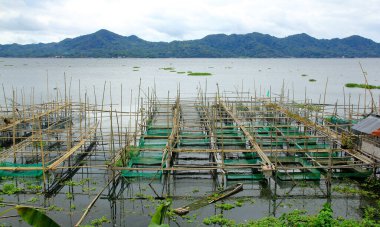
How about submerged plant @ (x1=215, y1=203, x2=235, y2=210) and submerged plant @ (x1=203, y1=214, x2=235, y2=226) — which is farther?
submerged plant @ (x1=215, y1=203, x2=235, y2=210)

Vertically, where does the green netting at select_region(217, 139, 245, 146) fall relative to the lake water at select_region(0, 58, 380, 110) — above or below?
below

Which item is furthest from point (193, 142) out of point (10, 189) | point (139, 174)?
point (10, 189)

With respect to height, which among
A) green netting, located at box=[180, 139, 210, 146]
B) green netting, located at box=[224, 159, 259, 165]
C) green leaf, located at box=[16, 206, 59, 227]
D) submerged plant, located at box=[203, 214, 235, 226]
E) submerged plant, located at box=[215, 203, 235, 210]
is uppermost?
green leaf, located at box=[16, 206, 59, 227]

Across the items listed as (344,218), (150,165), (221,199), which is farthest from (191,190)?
(344,218)

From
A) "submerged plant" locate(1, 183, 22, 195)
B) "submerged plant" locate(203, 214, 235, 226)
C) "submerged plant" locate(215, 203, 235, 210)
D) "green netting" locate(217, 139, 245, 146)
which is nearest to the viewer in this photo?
"submerged plant" locate(203, 214, 235, 226)

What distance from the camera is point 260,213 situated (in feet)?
35.8

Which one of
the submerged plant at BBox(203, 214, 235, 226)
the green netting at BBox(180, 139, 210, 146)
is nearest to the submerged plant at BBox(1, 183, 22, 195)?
the submerged plant at BBox(203, 214, 235, 226)

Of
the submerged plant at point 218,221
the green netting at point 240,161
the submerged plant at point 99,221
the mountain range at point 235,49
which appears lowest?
the submerged plant at point 99,221

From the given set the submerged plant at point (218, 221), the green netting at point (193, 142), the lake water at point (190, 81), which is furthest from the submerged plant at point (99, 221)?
the lake water at point (190, 81)

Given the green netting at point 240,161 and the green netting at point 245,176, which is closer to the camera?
the green netting at point 245,176

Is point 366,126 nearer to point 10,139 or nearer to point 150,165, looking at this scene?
point 150,165

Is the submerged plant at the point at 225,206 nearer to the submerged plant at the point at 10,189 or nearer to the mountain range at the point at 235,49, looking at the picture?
the submerged plant at the point at 10,189

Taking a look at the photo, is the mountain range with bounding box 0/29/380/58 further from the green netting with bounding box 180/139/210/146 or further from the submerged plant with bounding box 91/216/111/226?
the submerged plant with bounding box 91/216/111/226

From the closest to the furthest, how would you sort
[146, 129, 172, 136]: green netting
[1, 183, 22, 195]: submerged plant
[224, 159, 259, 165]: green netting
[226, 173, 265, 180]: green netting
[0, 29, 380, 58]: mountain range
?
[1, 183, 22, 195]: submerged plant → [226, 173, 265, 180]: green netting → [224, 159, 259, 165]: green netting → [146, 129, 172, 136]: green netting → [0, 29, 380, 58]: mountain range
